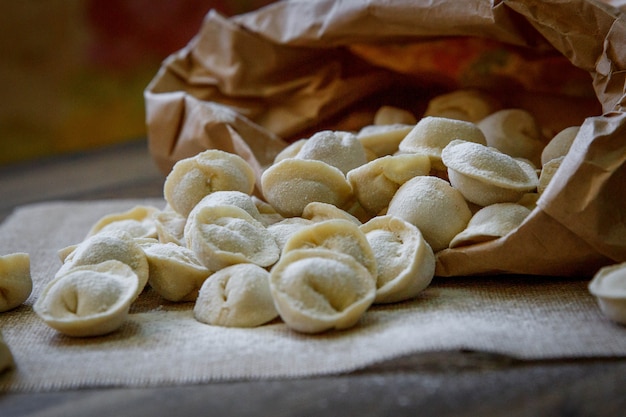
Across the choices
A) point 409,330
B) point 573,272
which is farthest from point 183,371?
point 573,272

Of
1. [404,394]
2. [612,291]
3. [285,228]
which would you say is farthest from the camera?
[285,228]

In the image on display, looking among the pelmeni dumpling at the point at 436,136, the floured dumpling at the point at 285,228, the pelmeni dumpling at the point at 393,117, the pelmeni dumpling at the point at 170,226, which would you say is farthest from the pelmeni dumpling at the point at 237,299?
the pelmeni dumpling at the point at 393,117

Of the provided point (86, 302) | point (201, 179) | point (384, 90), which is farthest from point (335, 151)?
point (384, 90)

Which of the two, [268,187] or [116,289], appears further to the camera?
[268,187]

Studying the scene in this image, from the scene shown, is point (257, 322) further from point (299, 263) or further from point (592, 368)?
point (592, 368)

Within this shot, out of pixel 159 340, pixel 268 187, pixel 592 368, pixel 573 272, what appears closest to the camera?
pixel 592 368

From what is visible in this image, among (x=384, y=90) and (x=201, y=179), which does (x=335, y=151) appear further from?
(x=384, y=90)

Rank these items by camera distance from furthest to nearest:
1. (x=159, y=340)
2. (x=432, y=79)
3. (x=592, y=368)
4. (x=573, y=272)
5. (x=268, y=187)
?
(x=432, y=79) → (x=268, y=187) → (x=573, y=272) → (x=159, y=340) → (x=592, y=368)
